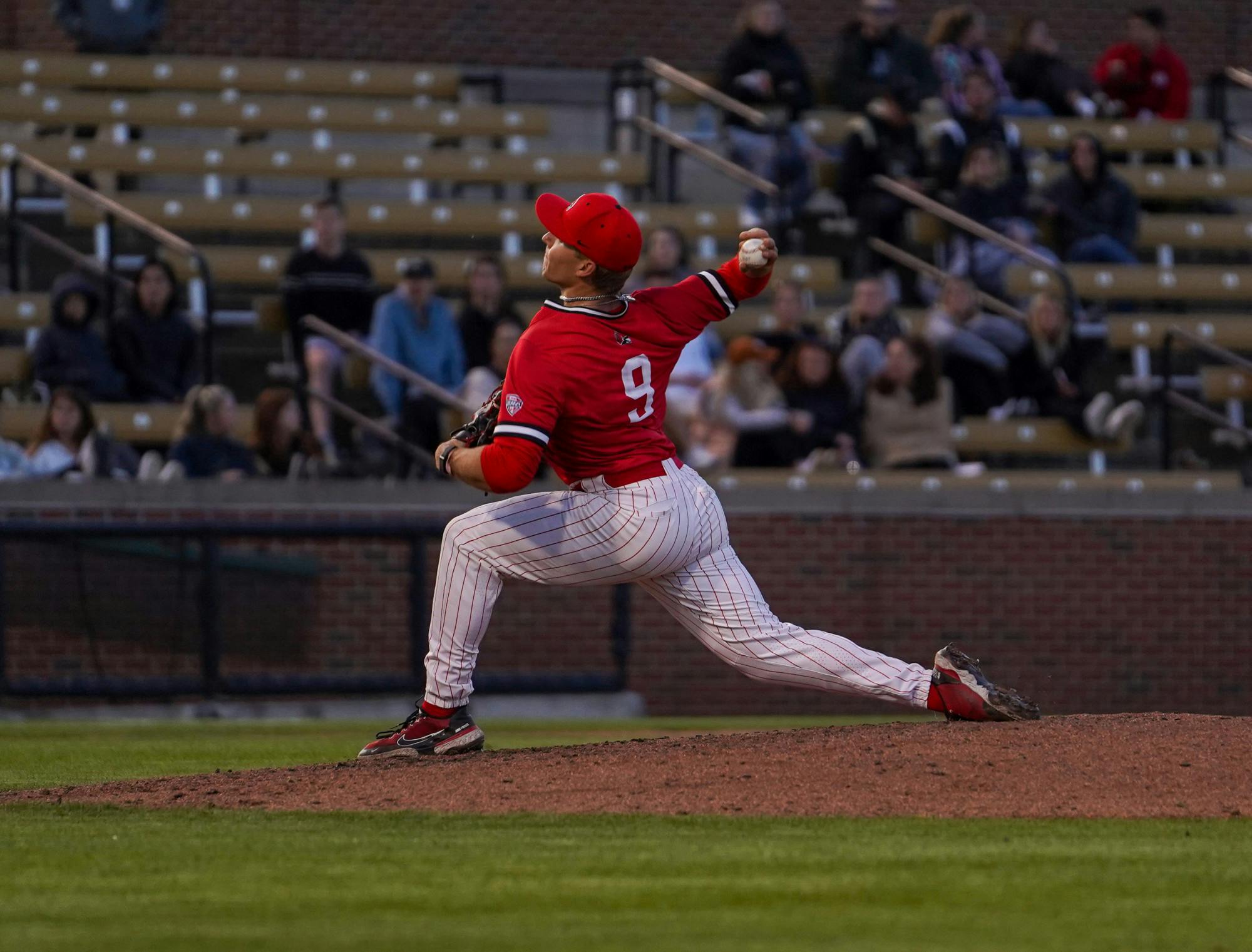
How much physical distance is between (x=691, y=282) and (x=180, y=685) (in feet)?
19.8

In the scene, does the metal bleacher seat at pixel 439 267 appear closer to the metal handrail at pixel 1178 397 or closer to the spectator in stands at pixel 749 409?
the spectator in stands at pixel 749 409

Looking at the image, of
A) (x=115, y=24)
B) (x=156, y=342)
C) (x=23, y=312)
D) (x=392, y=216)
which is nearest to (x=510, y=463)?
(x=156, y=342)

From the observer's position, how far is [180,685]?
1212cm

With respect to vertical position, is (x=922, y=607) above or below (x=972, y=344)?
below

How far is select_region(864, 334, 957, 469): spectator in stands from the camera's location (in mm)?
13750

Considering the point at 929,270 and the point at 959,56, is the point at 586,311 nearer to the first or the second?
the point at 929,270

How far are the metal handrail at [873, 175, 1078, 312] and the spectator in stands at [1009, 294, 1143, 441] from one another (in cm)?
35

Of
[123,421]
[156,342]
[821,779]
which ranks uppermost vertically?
[156,342]

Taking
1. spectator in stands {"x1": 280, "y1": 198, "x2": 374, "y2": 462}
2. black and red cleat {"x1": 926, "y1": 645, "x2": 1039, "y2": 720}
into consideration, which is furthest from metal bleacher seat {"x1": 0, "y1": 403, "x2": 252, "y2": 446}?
black and red cleat {"x1": 926, "y1": 645, "x2": 1039, "y2": 720}

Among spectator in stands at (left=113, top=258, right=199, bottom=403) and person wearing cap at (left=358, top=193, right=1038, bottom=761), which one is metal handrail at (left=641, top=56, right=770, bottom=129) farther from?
person wearing cap at (left=358, top=193, right=1038, bottom=761)

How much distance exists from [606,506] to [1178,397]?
9749 mm

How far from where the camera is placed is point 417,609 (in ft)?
42.2

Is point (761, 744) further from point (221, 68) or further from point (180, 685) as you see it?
point (221, 68)

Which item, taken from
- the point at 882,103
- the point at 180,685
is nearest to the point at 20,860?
the point at 180,685
